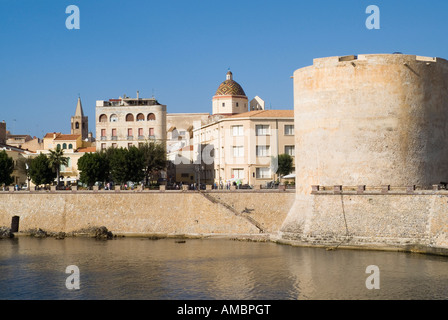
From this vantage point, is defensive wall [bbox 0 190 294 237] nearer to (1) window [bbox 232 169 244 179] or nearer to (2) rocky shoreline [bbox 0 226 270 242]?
(2) rocky shoreline [bbox 0 226 270 242]

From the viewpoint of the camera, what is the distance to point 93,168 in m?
55.8

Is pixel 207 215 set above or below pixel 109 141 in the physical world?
below

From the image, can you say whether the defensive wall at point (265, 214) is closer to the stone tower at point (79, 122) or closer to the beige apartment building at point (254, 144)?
the beige apartment building at point (254, 144)

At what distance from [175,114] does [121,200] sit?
1531 inches

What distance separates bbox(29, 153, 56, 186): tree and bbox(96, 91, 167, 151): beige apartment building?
9751 mm

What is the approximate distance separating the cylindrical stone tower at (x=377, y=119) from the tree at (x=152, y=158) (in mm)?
23779

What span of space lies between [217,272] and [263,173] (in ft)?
84.7

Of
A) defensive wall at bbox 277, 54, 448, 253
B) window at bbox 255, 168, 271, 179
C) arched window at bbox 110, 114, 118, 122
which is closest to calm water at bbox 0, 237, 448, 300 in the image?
defensive wall at bbox 277, 54, 448, 253

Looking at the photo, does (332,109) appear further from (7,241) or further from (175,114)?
(175,114)

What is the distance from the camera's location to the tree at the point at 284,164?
55156 millimetres

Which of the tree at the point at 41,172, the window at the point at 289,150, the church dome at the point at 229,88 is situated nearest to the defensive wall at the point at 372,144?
the window at the point at 289,150

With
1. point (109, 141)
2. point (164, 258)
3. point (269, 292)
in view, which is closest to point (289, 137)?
point (109, 141)

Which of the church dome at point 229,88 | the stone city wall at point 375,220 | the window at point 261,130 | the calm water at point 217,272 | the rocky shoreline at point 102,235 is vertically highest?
the church dome at point 229,88

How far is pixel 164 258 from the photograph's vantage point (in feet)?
115
